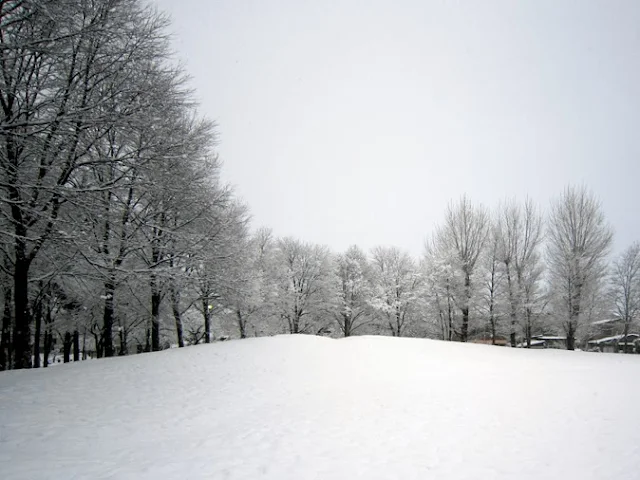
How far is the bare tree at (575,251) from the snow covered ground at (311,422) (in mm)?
13663

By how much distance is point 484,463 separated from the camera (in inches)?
177

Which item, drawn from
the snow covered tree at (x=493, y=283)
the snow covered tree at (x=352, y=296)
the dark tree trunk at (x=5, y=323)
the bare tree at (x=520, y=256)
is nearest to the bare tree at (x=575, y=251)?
the bare tree at (x=520, y=256)

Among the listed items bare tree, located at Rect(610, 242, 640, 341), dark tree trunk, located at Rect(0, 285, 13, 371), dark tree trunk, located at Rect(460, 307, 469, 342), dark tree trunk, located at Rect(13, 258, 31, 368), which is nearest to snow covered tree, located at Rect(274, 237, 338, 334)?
dark tree trunk, located at Rect(460, 307, 469, 342)

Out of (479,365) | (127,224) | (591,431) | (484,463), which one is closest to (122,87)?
(127,224)

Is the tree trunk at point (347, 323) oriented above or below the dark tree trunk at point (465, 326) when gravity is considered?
below

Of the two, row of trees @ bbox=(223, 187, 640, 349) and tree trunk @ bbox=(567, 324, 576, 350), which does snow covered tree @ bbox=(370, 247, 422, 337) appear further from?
tree trunk @ bbox=(567, 324, 576, 350)

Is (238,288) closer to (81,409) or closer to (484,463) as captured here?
(81,409)

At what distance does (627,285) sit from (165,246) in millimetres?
36550

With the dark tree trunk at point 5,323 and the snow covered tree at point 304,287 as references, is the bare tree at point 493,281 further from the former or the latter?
the dark tree trunk at point 5,323

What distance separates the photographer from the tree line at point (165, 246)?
281 inches

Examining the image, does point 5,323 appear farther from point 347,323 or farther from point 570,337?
point 570,337

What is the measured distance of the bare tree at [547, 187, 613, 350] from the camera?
73.0 feet

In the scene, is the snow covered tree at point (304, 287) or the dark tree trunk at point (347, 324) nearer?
the snow covered tree at point (304, 287)

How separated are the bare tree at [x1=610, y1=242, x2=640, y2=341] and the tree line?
138 mm
